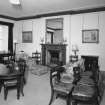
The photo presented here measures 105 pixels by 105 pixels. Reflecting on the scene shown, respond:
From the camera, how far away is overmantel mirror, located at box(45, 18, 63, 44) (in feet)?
22.7

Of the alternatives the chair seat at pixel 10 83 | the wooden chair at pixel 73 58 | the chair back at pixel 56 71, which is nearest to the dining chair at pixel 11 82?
the chair seat at pixel 10 83

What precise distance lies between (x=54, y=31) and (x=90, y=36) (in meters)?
2.20

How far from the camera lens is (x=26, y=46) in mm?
8227

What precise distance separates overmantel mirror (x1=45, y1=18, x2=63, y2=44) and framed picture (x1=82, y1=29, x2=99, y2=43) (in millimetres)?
1331

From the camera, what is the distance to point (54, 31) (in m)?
7.28

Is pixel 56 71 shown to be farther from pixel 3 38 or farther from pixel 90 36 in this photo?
pixel 3 38

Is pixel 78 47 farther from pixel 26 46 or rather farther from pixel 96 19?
pixel 26 46

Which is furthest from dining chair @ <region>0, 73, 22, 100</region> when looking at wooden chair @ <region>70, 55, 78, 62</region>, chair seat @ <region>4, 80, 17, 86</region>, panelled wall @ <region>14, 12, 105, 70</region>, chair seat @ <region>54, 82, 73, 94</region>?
panelled wall @ <region>14, 12, 105, 70</region>

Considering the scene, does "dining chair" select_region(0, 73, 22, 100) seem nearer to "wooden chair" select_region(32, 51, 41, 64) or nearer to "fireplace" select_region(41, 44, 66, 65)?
"fireplace" select_region(41, 44, 66, 65)

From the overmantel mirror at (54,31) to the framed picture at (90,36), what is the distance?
1331 mm

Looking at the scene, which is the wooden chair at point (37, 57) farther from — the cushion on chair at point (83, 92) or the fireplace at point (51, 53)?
the cushion on chair at point (83, 92)

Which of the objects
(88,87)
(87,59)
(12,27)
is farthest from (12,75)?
(12,27)

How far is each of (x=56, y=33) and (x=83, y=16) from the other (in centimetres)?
181

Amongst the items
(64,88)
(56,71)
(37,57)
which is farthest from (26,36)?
(64,88)
